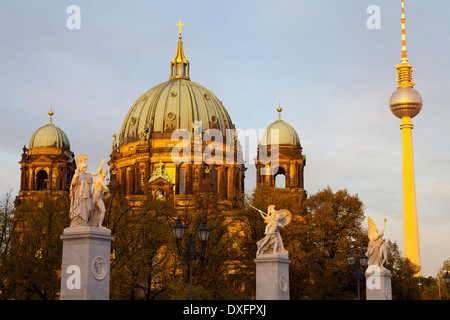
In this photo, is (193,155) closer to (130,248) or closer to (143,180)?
(143,180)

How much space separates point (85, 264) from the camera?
81.3ft

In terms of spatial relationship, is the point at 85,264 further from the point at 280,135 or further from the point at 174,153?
the point at 174,153

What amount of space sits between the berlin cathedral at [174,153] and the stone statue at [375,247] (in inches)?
1933

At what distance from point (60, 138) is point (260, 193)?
43.7m

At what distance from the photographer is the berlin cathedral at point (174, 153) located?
97.5m

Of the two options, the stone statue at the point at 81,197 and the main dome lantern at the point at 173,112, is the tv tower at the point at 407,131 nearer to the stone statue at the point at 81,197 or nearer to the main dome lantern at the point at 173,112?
the main dome lantern at the point at 173,112

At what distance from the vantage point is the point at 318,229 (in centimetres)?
6469

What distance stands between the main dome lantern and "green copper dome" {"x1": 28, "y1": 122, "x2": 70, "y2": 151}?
9.95 metres

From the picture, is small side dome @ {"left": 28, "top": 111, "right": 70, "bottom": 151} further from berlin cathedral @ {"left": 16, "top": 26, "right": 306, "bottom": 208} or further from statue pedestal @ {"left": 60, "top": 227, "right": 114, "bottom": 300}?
statue pedestal @ {"left": 60, "top": 227, "right": 114, "bottom": 300}

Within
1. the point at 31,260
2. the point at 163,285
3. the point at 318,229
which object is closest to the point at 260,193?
the point at 318,229

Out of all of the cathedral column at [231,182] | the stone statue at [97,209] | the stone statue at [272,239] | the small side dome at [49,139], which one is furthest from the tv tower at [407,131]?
the stone statue at [97,209]

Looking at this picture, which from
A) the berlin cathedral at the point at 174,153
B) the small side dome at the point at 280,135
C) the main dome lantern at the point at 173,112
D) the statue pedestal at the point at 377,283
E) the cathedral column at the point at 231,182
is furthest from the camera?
the main dome lantern at the point at 173,112

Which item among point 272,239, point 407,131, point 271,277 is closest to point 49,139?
point 272,239

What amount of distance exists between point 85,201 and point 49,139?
78.9 m
